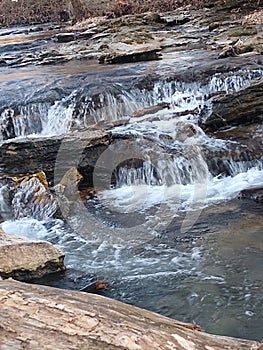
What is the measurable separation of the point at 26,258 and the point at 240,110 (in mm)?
6067

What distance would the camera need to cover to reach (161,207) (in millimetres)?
7480

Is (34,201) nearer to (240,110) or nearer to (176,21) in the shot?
(240,110)

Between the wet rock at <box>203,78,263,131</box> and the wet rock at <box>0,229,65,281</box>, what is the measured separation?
540cm

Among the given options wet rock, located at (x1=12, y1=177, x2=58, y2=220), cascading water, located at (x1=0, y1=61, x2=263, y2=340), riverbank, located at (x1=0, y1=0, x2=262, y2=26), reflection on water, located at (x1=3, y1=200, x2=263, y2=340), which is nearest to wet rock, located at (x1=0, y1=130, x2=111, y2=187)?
cascading water, located at (x1=0, y1=61, x2=263, y2=340)

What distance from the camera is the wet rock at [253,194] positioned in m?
7.26

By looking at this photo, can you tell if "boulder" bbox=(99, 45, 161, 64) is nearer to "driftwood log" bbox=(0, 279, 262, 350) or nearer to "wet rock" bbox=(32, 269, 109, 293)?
"wet rock" bbox=(32, 269, 109, 293)

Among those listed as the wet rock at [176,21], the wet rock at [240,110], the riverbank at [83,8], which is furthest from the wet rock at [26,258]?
the riverbank at [83,8]

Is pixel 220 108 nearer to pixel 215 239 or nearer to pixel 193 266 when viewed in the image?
pixel 215 239

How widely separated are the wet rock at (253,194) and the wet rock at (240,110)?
253 centimetres

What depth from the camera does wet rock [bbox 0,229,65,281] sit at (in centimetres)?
510

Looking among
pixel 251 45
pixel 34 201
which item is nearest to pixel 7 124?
pixel 34 201

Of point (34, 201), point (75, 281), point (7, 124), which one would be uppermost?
point (7, 124)

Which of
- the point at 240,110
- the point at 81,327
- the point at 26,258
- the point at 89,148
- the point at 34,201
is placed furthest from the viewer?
the point at 240,110

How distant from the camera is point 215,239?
6164 millimetres
